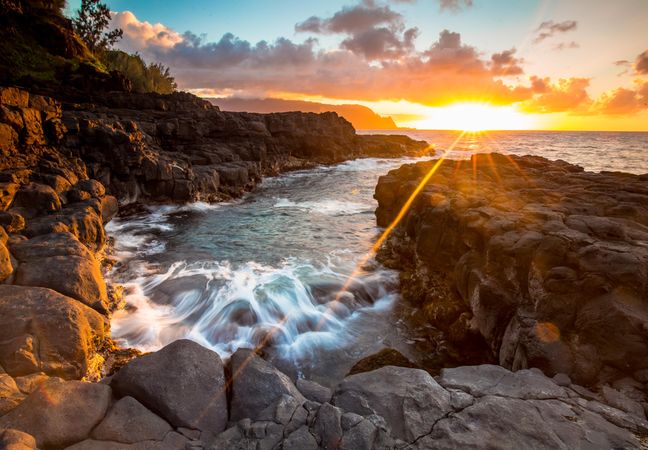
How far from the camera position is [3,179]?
492 inches

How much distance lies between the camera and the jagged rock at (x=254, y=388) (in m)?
5.43

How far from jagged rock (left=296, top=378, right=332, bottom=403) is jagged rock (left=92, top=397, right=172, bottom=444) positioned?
213 cm

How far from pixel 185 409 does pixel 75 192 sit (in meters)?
14.2

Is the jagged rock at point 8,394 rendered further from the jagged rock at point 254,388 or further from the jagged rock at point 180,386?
the jagged rock at point 254,388

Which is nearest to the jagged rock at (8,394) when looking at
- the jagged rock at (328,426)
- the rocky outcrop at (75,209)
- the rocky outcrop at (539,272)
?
the rocky outcrop at (75,209)

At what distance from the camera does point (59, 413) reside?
4680 mm

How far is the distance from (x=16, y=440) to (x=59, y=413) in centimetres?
66

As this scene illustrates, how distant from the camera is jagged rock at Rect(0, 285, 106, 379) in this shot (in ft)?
19.9

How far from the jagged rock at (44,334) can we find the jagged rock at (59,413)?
54.5 inches

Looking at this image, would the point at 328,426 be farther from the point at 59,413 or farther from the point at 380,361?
the point at 380,361

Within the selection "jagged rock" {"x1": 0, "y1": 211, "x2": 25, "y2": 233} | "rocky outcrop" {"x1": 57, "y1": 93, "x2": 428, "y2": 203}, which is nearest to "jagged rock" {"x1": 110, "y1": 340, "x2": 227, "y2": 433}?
"jagged rock" {"x1": 0, "y1": 211, "x2": 25, "y2": 233}

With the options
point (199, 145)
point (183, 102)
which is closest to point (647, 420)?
point (199, 145)

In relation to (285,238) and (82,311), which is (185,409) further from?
(285,238)

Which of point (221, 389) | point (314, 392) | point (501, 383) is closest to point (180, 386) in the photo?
point (221, 389)
